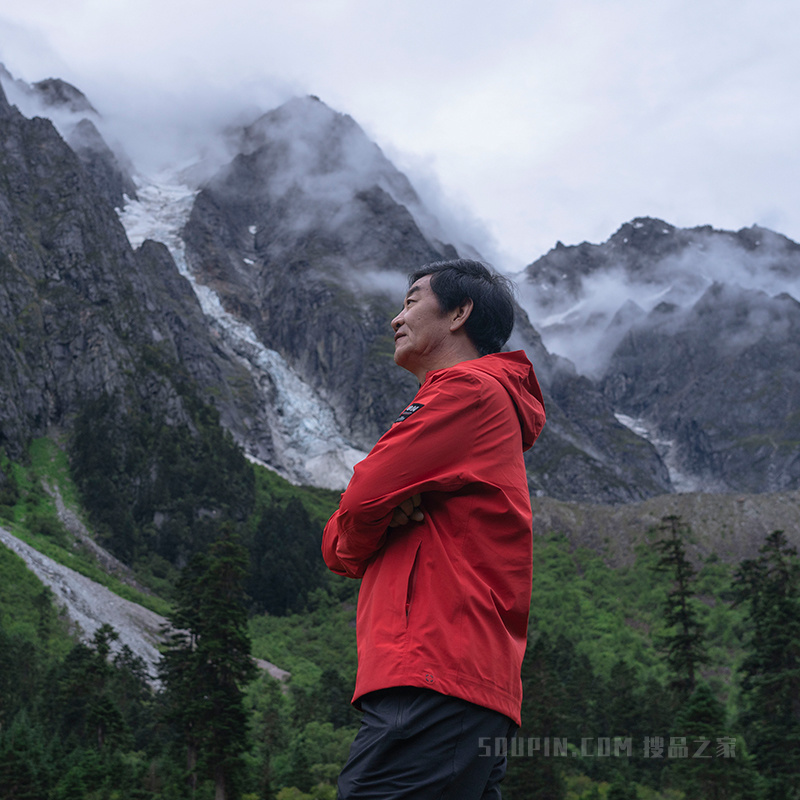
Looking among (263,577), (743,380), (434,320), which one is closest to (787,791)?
(434,320)

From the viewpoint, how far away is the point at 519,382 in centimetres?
313

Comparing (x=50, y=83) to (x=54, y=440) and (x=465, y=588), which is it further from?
(x=465, y=588)

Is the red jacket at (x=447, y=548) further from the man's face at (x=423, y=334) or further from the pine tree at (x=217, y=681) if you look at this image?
the pine tree at (x=217, y=681)

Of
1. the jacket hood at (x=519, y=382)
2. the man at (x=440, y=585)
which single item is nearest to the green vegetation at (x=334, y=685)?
the jacket hood at (x=519, y=382)

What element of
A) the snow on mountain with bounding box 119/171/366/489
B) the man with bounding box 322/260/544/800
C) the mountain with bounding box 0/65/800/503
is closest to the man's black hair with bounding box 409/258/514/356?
the man with bounding box 322/260/544/800

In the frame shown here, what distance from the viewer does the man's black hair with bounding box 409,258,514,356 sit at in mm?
3361

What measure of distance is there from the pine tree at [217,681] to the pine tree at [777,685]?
11.7 meters

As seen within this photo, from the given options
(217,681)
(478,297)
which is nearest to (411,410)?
(478,297)

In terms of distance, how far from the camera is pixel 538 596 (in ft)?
139

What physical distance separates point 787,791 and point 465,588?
18.3 metres

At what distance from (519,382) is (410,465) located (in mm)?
705

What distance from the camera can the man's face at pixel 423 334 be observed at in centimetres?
334

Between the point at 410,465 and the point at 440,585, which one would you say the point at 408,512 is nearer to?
the point at 410,465

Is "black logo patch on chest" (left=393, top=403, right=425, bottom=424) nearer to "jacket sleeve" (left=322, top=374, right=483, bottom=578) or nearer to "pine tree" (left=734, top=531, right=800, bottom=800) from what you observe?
"jacket sleeve" (left=322, top=374, right=483, bottom=578)
